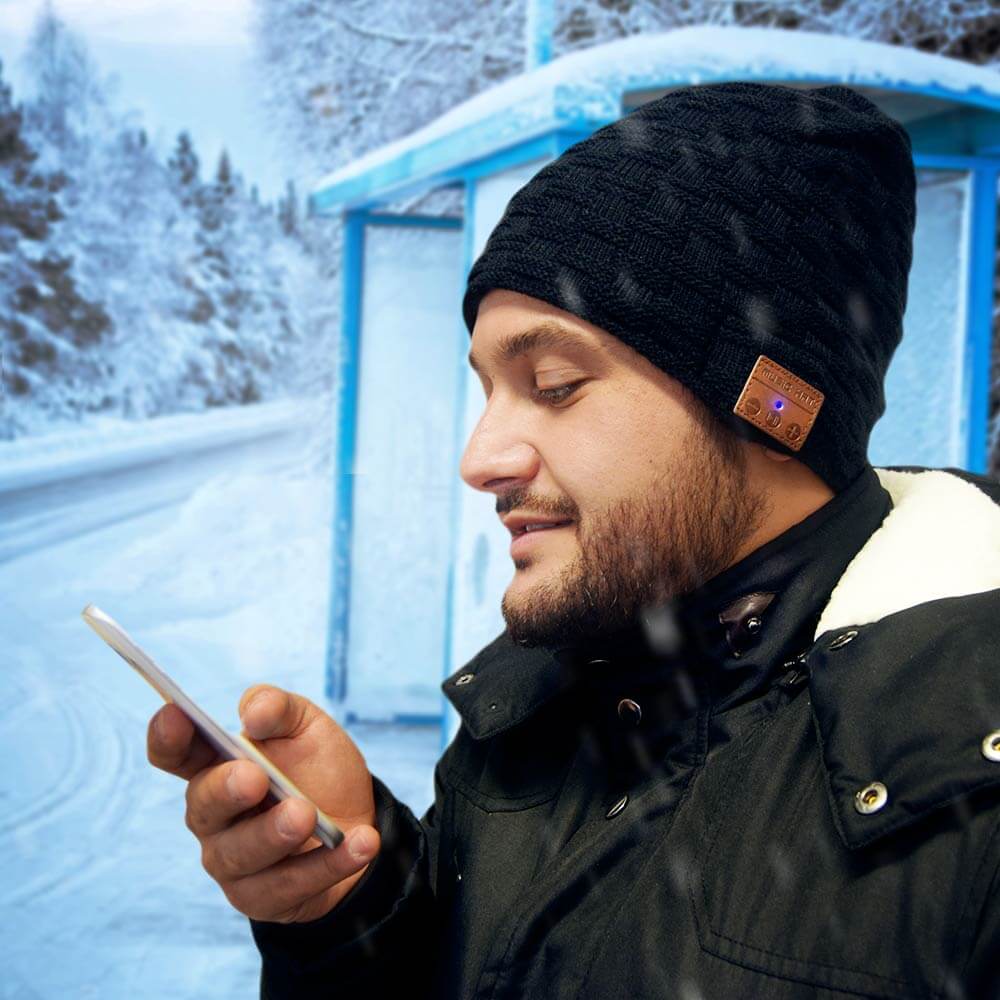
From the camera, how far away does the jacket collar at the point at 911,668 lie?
2.67 ft

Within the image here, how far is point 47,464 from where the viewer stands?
149 inches

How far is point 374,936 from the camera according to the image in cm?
121

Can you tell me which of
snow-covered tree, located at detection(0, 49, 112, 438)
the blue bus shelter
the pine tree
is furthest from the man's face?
the pine tree

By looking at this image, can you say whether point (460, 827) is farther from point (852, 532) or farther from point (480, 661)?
point (852, 532)

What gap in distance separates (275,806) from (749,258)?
79 centimetres

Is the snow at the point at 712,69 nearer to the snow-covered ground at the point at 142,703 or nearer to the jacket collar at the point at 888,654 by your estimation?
the jacket collar at the point at 888,654

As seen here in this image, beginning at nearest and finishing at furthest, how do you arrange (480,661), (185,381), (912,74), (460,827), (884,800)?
(884,800) < (460,827) < (480,661) < (912,74) < (185,381)

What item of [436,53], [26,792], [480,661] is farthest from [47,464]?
[480,661]

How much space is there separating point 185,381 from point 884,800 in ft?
11.8

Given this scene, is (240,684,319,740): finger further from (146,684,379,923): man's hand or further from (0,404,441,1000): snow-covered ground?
(0,404,441,1000): snow-covered ground

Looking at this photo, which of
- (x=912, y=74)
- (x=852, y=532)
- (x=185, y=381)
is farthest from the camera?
(x=185, y=381)

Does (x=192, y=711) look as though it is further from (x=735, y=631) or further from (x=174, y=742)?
→ (x=735, y=631)

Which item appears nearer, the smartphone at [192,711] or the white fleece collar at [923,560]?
the smartphone at [192,711]

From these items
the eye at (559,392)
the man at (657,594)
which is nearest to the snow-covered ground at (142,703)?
the man at (657,594)
